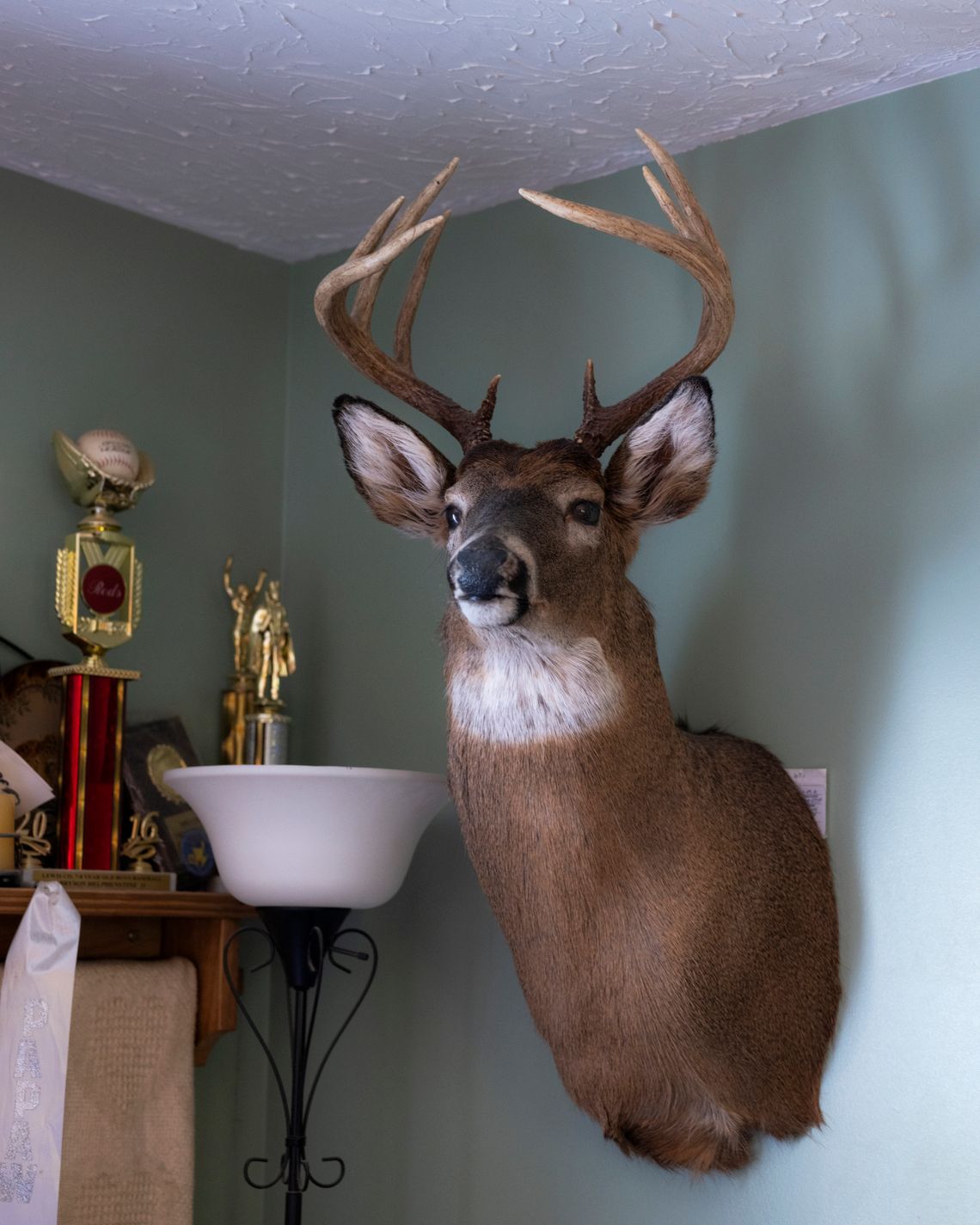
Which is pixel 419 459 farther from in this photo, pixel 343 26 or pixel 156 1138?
pixel 156 1138

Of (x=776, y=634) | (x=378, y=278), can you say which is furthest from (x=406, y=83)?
(x=776, y=634)

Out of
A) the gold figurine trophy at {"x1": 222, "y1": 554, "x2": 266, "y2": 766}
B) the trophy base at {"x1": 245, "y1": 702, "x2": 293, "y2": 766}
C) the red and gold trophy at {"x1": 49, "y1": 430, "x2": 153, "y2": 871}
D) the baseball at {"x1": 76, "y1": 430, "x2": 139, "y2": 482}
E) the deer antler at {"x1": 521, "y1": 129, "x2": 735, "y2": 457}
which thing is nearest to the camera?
the deer antler at {"x1": 521, "y1": 129, "x2": 735, "y2": 457}

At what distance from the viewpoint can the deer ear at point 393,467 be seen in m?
2.37

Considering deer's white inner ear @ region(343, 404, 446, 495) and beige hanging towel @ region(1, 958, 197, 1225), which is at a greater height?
deer's white inner ear @ region(343, 404, 446, 495)

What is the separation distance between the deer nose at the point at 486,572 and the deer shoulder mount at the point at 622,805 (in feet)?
0.06

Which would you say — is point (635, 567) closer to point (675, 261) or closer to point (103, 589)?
point (675, 261)

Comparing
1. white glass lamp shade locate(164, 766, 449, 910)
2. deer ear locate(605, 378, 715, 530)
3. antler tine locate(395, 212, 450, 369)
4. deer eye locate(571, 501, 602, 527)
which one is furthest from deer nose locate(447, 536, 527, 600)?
antler tine locate(395, 212, 450, 369)

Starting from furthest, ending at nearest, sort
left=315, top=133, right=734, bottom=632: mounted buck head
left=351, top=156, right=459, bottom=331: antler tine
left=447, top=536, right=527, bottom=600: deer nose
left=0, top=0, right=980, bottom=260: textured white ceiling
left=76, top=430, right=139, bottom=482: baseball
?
left=76, top=430, right=139, bottom=482: baseball
left=351, top=156, right=459, bottom=331: antler tine
left=0, top=0, right=980, bottom=260: textured white ceiling
left=315, top=133, right=734, bottom=632: mounted buck head
left=447, top=536, right=527, bottom=600: deer nose

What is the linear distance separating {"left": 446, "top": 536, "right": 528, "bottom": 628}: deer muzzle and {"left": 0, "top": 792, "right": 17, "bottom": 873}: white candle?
931mm

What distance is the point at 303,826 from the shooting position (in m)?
2.44

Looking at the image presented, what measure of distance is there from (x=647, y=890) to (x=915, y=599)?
639 mm

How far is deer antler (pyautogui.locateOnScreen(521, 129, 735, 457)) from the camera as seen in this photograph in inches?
86.7

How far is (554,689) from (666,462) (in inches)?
16.1

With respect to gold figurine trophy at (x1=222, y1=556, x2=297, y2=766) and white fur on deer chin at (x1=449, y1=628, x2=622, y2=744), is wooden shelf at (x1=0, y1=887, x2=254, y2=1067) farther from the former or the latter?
white fur on deer chin at (x1=449, y1=628, x2=622, y2=744)
